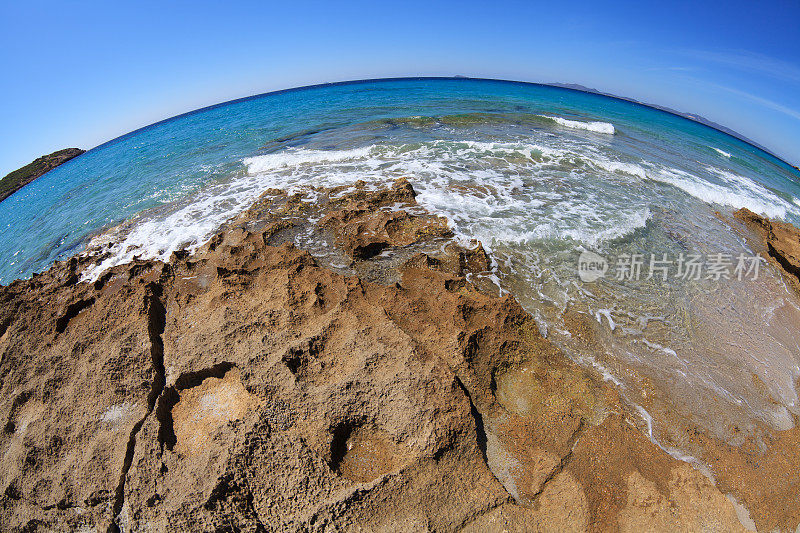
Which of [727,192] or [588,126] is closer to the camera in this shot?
[727,192]

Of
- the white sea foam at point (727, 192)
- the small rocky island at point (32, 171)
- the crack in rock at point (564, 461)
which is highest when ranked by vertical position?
the small rocky island at point (32, 171)

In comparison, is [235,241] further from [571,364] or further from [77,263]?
[571,364]

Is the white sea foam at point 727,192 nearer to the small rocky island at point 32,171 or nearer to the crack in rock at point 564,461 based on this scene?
the crack in rock at point 564,461

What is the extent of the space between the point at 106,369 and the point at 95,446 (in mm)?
815

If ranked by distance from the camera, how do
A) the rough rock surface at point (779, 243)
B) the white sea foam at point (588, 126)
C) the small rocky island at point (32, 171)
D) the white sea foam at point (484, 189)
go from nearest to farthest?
the rough rock surface at point (779, 243) → the white sea foam at point (484, 189) → the white sea foam at point (588, 126) → the small rocky island at point (32, 171)

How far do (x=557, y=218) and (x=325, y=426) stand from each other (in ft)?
21.4

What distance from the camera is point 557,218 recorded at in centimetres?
691

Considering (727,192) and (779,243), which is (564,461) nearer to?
(779,243)

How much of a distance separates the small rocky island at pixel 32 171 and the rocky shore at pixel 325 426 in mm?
30357

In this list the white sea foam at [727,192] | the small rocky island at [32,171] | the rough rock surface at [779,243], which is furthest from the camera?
the small rocky island at [32,171]

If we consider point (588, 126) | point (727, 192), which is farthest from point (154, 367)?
point (588, 126)

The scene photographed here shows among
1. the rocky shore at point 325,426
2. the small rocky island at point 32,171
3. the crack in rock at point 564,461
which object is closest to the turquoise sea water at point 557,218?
the rocky shore at point 325,426

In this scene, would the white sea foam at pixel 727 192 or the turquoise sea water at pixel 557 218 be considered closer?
the turquoise sea water at pixel 557 218

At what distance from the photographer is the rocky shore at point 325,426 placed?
2.28 meters
